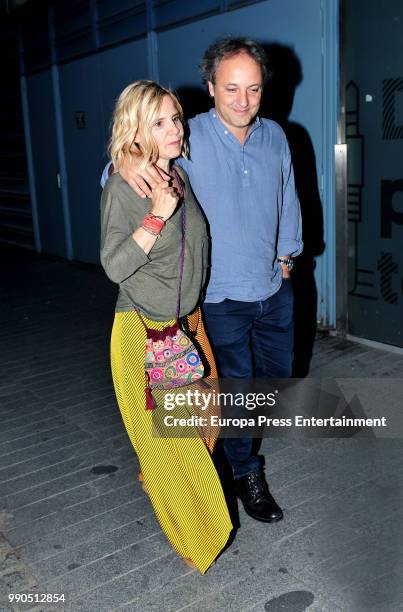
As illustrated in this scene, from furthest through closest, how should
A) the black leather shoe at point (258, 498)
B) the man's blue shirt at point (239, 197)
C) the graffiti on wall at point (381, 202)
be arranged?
the graffiti on wall at point (381, 202) → the black leather shoe at point (258, 498) → the man's blue shirt at point (239, 197)

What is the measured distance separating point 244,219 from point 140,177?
0.64 m

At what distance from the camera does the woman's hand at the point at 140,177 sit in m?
2.55

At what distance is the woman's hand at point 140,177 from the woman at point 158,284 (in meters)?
0.03

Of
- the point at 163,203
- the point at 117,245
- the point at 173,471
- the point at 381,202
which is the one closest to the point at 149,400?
the point at 173,471

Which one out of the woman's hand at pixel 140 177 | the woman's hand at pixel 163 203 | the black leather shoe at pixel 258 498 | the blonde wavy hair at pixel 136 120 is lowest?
the black leather shoe at pixel 258 498

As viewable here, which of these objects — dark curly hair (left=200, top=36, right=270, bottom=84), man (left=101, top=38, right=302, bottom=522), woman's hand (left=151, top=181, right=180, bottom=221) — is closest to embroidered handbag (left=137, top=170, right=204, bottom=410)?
woman's hand (left=151, top=181, right=180, bottom=221)

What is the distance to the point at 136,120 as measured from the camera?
2555 millimetres

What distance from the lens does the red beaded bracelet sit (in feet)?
8.20

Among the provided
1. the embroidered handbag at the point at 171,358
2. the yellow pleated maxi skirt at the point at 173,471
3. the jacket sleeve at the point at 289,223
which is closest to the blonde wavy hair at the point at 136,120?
the embroidered handbag at the point at 171,358

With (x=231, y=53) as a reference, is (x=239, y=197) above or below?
below

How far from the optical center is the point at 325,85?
564cm

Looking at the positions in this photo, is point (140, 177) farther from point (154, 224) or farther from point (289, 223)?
point (289, 223)

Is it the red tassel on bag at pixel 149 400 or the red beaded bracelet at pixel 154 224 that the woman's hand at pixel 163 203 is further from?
the red tassel on bag at pixel 149 400

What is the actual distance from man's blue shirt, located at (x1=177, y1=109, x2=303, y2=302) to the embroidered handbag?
26 cm
